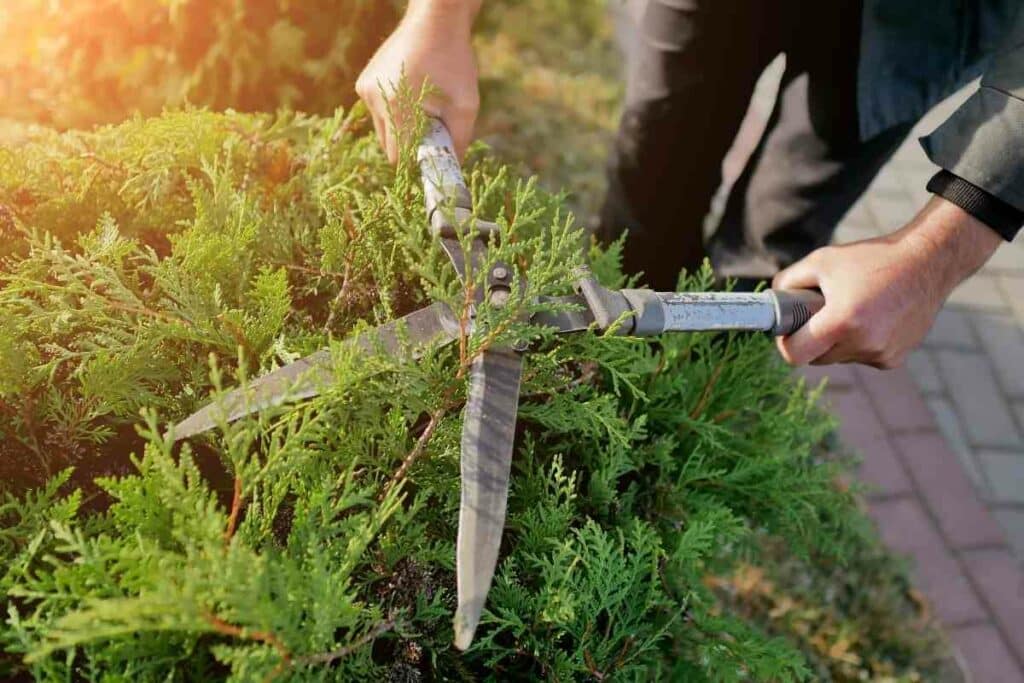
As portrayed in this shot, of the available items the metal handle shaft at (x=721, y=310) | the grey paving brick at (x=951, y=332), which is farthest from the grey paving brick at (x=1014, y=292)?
the metal handle shaft at (x=721, y=310)

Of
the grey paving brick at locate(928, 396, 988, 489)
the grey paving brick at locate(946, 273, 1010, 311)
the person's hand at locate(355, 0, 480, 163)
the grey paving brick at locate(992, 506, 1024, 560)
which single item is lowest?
the grey paving brick at locate(992, 506, 1024, 560)

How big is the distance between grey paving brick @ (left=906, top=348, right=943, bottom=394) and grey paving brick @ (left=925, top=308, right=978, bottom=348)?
0.10 m

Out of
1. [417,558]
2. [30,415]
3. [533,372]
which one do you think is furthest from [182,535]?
[533,372]

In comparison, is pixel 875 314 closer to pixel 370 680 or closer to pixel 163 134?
pixel 370 680

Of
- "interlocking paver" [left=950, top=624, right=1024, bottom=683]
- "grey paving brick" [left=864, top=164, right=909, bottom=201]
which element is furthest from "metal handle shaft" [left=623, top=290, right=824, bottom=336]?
"grey paving brick" [left=864, top=164, right=909, bottom=201]

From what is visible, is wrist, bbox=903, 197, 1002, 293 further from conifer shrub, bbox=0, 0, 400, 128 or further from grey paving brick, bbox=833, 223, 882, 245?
grey paving brick, bbox=833, 223, 882, 245

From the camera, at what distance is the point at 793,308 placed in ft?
5.56

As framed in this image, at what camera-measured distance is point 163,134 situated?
66.4 inches

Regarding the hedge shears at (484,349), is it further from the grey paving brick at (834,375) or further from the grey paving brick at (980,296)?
the grey paving brick at (980,296)

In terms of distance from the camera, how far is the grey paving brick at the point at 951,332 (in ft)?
13.9

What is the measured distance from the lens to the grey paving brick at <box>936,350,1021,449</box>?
387 cm

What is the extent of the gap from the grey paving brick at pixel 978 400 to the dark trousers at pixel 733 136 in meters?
1.50

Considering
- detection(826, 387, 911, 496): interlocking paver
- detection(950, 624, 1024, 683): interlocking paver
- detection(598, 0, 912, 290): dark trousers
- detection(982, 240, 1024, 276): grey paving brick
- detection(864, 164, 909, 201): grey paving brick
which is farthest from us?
detection(864, 164, 909, 201): grey paving brick

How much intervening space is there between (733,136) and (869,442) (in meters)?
1.66
